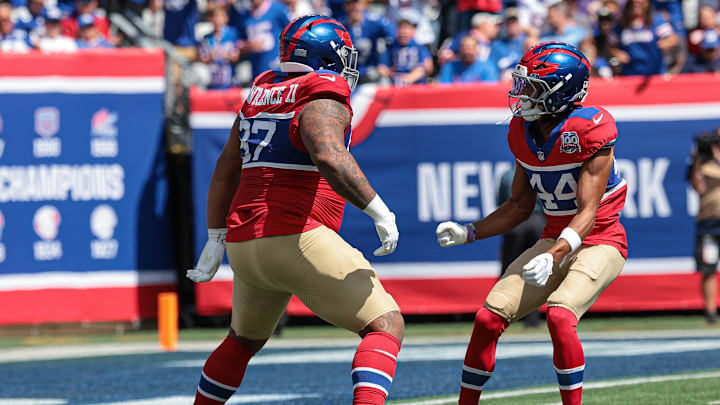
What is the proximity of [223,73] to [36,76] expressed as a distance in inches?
86.1

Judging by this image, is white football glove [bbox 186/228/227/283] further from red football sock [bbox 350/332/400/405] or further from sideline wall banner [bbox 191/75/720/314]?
sideline wall banner [bbox 191/75/720/314]

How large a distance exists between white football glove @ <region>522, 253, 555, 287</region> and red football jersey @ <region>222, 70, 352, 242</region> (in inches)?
30.9

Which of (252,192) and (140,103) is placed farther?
(140,103)

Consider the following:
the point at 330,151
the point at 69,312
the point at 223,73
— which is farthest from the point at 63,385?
the point at 223,73

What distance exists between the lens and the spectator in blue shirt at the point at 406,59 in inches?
464

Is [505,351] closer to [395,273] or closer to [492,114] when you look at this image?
[395,273]

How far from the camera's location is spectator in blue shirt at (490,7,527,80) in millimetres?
11617

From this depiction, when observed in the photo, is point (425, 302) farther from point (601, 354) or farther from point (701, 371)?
point (701, 371)

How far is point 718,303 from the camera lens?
10719mm

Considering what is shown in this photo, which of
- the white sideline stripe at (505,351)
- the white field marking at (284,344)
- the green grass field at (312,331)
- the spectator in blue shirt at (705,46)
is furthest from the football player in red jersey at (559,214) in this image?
the spectator in blue shirt at (705,46)

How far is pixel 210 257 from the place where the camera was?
4848 millimetres

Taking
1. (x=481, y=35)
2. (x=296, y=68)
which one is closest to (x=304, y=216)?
(x=296, y=68)

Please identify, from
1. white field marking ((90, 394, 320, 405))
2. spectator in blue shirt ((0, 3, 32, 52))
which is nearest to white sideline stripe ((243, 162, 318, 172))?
white field marking ((90, 394, 320, 405))

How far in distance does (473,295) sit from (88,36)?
492cm
